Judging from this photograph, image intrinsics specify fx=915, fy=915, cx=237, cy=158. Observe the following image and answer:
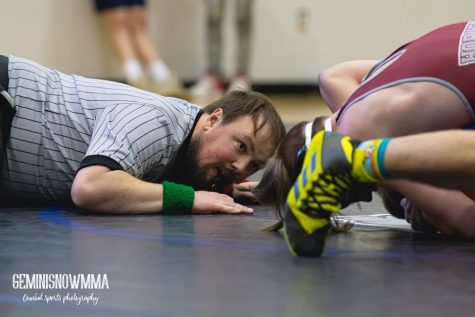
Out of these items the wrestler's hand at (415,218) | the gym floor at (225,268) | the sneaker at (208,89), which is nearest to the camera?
the gym floor at (225,268)

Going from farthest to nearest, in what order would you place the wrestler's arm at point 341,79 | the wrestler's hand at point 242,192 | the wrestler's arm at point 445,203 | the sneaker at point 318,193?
the wrestler's hand at point 242,192
the wrestler's arm at point 341,79
the wrestler's arm at point 445,203
the sneaker at point 318,193

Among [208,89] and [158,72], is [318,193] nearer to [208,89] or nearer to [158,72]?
[158,72]

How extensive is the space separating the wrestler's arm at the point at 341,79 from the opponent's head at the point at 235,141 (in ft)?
0.81

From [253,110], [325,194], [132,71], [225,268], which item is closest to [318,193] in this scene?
[325,194]

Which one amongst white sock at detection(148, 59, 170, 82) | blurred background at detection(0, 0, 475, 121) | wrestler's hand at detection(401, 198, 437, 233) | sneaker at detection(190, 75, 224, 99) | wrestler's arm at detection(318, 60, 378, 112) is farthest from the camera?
blurred background at detection(0, 0, 475, 121)

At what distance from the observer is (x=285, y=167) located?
8.39ft

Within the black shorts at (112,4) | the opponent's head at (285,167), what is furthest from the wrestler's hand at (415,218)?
the black shorts at (112,4)

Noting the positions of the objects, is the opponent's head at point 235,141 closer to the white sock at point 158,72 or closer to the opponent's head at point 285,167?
the opponent's head at point 285,167

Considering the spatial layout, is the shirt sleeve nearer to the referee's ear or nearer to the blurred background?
the referee's ear

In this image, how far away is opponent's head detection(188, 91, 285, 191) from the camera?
315 centimetres

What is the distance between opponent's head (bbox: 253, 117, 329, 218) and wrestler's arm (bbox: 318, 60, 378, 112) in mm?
690

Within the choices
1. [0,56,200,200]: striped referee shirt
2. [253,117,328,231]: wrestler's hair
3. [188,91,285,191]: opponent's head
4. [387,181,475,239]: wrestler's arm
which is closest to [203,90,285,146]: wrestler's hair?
[188,91,285,191]: opponent's head

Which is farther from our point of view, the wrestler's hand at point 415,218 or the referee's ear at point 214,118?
the referee's ear at point 214,118

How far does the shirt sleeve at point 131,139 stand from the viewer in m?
2.95
